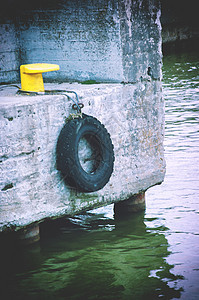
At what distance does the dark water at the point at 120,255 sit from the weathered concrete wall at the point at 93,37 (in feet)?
4.86

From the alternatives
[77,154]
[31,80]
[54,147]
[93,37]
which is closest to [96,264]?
[77,154]

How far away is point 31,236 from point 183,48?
18.1 metres

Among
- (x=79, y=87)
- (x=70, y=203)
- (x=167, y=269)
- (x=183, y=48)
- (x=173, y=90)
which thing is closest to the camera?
(x=167, y=269)

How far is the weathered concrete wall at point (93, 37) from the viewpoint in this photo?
576 centimetres

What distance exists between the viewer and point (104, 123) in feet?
18.2

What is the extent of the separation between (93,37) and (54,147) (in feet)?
4.51

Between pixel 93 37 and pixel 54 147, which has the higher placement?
pixel 93 37

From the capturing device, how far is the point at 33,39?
6.37 metres

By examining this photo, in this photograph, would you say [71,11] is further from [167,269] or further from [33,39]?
[167,269]

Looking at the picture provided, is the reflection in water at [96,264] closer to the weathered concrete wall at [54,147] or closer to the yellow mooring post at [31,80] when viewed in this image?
the weathered concrete wall at [54,147]

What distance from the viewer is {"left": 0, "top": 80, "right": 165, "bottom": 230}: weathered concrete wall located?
485 centimetres

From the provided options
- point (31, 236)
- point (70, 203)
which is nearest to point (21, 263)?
point (31, 236)

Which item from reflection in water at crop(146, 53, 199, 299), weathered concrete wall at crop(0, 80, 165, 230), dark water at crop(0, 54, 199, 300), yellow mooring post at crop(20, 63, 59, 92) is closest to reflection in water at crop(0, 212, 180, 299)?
dark water at crop(0, 54, 199, 300)

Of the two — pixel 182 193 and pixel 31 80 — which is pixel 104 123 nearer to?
pixel 31 80
